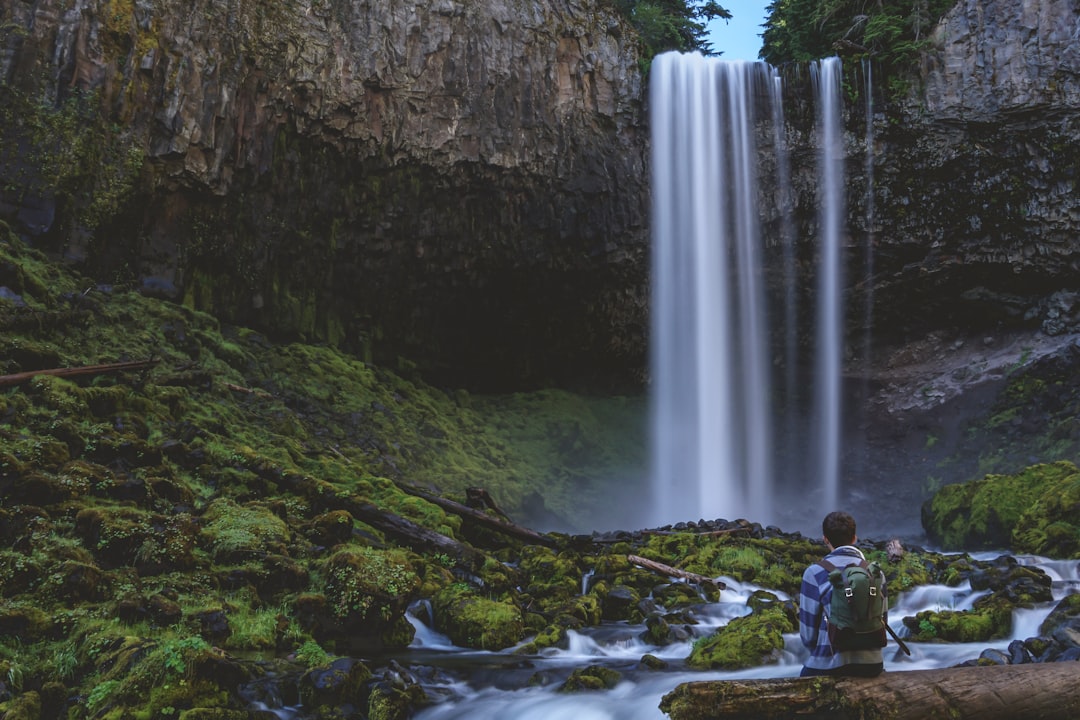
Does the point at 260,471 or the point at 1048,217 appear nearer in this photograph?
the point at 260,471

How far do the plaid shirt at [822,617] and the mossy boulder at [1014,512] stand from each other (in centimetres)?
951

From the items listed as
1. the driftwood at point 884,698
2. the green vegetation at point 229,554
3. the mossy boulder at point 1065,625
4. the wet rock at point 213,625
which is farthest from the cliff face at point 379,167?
the mossy boulder at point 1065,625

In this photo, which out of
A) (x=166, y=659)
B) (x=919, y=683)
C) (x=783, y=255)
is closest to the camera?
(x=919, y=683)

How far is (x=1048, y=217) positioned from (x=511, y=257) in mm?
15267

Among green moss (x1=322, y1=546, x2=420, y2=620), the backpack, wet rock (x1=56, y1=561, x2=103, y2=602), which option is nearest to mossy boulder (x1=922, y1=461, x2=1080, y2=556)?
the backpack

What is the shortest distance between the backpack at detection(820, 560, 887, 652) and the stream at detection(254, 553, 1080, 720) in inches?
87.3

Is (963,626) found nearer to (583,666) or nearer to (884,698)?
(583,666)

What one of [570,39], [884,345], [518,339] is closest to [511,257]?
[518,339]

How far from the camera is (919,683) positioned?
389cm

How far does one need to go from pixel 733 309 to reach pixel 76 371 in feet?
59.8

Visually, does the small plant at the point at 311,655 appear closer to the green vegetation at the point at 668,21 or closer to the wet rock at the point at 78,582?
the wet rock at the point at 78,582

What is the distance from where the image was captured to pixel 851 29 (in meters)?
21.6

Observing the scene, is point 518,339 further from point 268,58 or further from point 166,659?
point 166,659

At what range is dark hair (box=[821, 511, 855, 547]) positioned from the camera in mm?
4230
